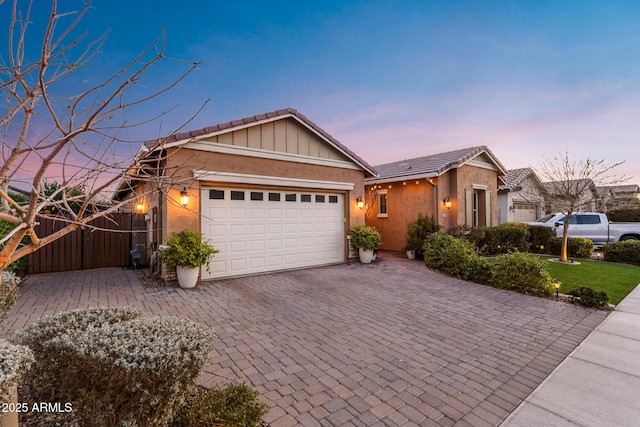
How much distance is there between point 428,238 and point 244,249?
6.67 meters

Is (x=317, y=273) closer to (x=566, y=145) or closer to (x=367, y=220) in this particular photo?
(x=367, y=220)

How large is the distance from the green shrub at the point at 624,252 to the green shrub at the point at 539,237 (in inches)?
75.0

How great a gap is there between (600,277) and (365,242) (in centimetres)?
699

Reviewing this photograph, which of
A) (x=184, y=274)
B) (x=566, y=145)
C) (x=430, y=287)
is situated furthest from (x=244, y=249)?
(x=566, y=145)

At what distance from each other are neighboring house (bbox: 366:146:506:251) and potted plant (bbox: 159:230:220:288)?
802 cm

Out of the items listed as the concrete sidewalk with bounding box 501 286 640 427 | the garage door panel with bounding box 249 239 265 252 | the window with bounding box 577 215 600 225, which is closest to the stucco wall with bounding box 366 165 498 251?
the window with bounding box 577 215 600 225

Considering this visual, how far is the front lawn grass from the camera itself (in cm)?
722

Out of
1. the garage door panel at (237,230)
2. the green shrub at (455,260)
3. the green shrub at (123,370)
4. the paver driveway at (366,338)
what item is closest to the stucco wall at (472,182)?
the green shrub at (455,260)

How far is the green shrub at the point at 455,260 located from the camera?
8094 mm

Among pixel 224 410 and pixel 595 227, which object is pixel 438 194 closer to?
pixel 595 227

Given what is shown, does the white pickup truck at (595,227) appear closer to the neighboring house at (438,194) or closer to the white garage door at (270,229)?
the neighboring house at (438,194)

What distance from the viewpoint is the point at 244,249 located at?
859cm

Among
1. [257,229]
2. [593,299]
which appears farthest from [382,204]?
[593,299]

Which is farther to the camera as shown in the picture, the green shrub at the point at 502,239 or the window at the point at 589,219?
the window at the point at 589,219
